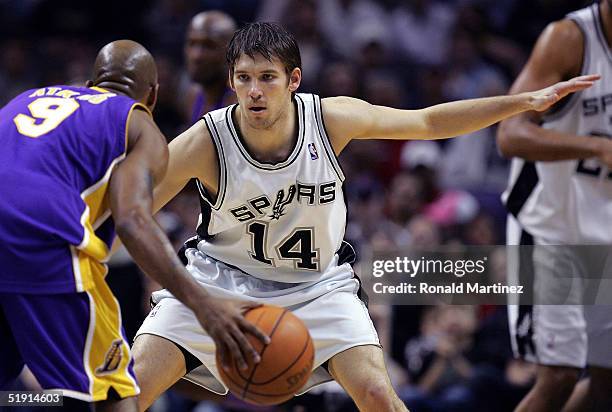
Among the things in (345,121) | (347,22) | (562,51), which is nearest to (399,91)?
(347,22)

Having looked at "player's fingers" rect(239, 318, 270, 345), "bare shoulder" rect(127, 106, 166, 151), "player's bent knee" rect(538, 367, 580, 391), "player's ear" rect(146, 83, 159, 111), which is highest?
"player's ear" rect(146, 83, 159, 111)

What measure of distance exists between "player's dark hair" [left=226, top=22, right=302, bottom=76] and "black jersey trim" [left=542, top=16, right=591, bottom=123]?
5.85 ft

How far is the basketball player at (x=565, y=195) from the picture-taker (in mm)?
5746

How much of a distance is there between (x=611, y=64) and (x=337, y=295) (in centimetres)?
217

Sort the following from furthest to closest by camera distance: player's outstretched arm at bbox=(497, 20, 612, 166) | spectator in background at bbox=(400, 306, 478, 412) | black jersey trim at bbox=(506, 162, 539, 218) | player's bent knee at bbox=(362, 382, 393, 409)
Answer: spectator in background at bbox=(400, 306, 478, 412)
black jersey trim at bbox=(506, 162, 539, 218)
player's outstretched arm at bbox=(497, 20, 612, 166)
player's bent knee at bbox=(362, 382, 393, 409)

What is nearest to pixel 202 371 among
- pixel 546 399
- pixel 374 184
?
pixel 546 399

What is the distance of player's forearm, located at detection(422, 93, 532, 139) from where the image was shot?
4926 mm

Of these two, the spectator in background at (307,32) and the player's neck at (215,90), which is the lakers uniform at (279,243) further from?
the spectator in background at (307,32)

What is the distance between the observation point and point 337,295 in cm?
498

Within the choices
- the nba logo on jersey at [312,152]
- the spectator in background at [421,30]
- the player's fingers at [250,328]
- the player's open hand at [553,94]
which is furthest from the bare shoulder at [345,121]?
the spectator in background at [421,30]

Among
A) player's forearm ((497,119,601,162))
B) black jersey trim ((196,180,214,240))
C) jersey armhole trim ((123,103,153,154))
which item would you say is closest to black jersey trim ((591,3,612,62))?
player's forearm ((497,119,601,162))

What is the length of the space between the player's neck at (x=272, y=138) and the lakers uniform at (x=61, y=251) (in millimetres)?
994

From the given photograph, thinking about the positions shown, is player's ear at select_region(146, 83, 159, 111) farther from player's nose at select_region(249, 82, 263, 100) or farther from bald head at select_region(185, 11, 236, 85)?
bald head at select_region(185, 11, 236, 85)

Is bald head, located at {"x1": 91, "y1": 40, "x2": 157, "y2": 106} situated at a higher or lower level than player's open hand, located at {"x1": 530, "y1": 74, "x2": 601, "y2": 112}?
higher
